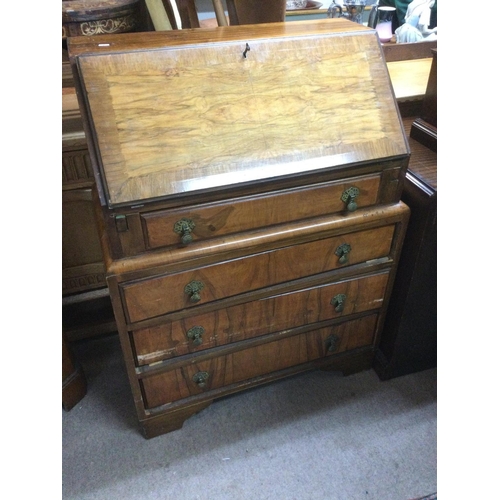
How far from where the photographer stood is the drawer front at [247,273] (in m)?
1.08

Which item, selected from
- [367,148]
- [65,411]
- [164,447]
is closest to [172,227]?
[367,148]

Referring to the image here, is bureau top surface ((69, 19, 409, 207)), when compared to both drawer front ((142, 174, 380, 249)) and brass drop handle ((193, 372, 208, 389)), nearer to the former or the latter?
drawer front ((142, 174, 380, 249))

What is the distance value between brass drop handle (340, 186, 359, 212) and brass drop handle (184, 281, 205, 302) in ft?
1.41

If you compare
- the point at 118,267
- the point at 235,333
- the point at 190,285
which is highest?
the point at 118,267

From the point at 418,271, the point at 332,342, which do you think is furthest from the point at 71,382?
the point at 418,271

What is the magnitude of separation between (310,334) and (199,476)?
0.56 metres

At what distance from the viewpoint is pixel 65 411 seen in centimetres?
152

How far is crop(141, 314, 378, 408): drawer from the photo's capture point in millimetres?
1301

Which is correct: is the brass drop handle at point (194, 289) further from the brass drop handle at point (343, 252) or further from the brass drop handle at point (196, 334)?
the brass drop handle at point (343, 252)

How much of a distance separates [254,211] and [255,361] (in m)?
0.56

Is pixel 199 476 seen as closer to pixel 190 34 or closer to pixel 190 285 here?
pixel 190 285

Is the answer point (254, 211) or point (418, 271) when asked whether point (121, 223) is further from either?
point (418, 271)

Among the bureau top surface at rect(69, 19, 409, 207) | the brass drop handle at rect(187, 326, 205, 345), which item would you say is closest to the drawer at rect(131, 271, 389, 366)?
the brass drop handle at rect(187, 326, 205, 345)

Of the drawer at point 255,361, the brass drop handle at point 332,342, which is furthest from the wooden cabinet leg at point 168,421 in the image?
the brass drop handle at point 332,342
